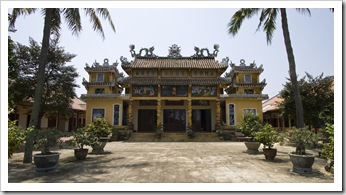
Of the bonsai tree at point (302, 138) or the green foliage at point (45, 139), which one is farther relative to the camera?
the green foliage at point (45, 139)

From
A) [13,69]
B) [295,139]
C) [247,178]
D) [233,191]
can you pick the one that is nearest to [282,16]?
[295,139]

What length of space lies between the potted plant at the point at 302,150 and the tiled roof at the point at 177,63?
14224mm

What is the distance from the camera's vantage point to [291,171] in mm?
5941

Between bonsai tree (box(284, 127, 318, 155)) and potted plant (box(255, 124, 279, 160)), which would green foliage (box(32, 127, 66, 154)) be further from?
potted plant (box(255, 124, 279, 160))

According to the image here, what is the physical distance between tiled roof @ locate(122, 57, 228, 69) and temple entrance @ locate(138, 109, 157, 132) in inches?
173

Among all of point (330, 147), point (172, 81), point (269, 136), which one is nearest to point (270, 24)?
point (269, 136)

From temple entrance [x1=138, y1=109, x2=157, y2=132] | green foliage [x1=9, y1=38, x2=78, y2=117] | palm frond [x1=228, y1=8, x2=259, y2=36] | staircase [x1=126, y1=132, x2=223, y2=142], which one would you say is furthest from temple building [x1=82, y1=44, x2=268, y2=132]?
palm frond [x1=228, y1=8, x2=259, y2=36]

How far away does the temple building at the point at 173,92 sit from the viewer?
63.3ft

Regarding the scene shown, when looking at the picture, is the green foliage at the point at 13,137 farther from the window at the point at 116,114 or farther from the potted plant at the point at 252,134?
the window at the point at 116,114

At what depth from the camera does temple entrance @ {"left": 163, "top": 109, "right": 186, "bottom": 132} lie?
20906 mm

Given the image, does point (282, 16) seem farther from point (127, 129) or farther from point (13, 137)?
point (127, 129)

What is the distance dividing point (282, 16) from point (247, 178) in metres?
6.64

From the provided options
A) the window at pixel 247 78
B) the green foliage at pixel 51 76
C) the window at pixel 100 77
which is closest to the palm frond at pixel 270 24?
the window at pixel 247 78

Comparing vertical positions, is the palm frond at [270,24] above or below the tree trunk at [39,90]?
above
